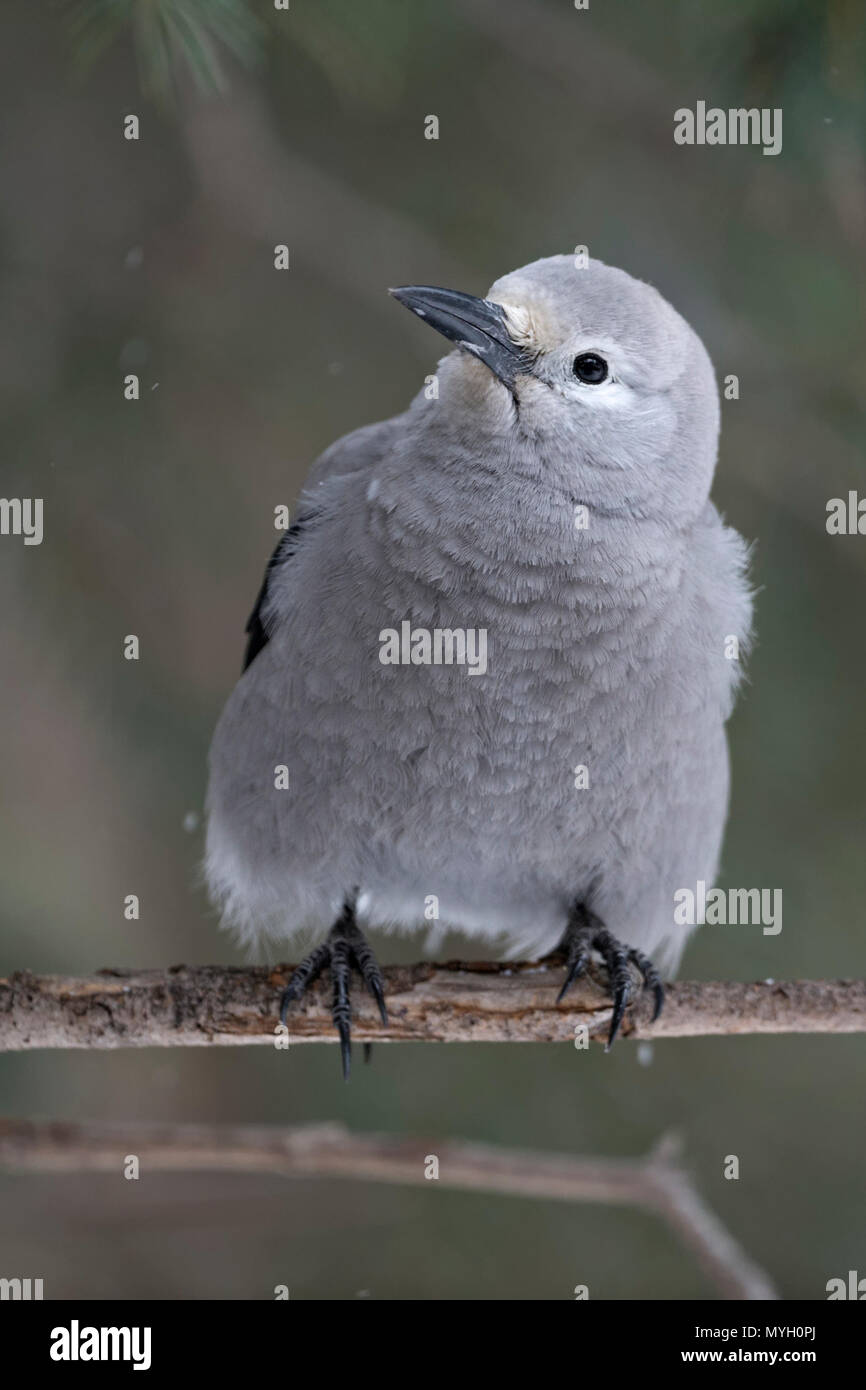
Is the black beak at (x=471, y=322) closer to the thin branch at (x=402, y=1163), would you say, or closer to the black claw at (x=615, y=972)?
the black claw at (x=615, y=972)

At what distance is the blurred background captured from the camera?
2611 millimetres

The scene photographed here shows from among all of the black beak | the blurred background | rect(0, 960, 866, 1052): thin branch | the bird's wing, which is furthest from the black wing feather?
rect(0, 960, 866, 1052): thin branch

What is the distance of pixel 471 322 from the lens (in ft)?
7.40

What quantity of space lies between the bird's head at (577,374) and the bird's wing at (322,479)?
1.08 ft

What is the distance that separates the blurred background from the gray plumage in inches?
13.8

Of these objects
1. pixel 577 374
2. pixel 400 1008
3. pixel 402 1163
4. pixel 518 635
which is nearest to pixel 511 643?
pixel 518 635

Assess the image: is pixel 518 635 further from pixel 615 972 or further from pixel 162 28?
pixel 162 28

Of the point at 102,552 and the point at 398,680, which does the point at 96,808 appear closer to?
the point at 102,552

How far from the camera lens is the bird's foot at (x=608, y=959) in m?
2.49

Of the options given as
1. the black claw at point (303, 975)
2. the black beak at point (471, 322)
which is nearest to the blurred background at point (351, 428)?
the black beak at point (471, 322)

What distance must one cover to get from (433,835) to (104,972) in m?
0.63

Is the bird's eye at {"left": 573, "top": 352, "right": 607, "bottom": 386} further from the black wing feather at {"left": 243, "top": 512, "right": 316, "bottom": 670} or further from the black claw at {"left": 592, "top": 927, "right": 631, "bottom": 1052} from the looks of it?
the black claw at {"left": 592, "top": 927, "right": 631, "bottom": 1052}

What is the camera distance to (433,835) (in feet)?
8.38
